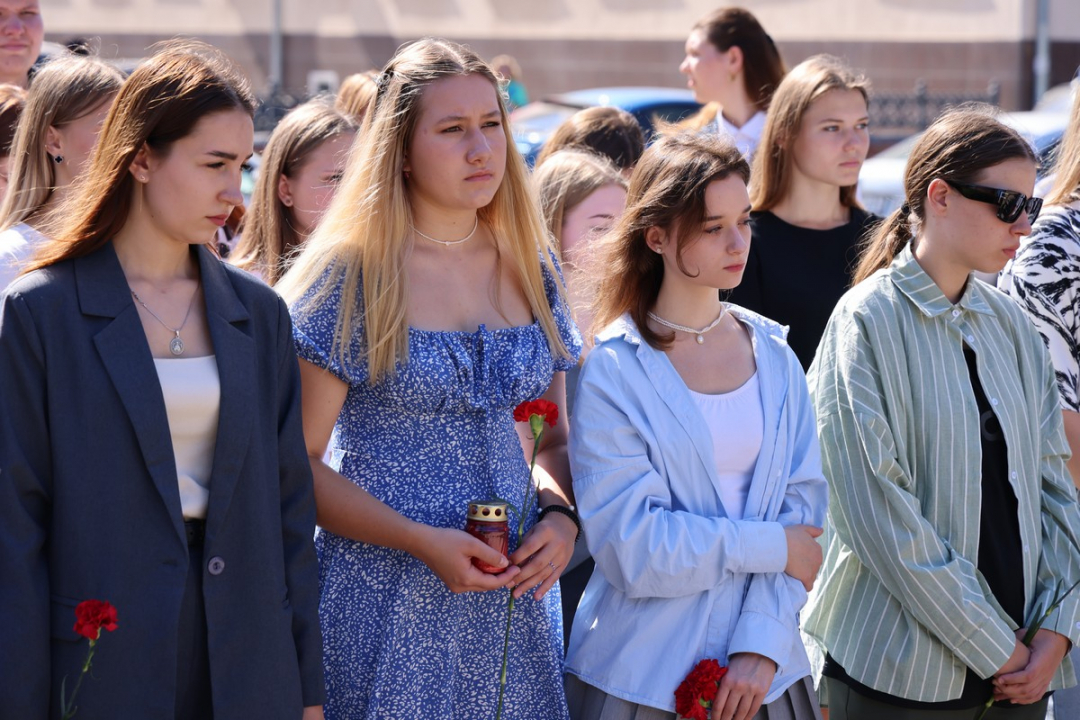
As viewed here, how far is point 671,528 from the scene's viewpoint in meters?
2.92

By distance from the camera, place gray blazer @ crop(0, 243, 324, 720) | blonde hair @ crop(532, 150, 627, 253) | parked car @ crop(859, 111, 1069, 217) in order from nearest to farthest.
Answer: gray blazer @ crop(0, 243, 324, 720)
blonde hair @ crop(532, 150, 627, 253)
parked car @ crop(859, 111, 1069, 217)

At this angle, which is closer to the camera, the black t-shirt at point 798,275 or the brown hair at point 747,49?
the black t-shirt at point 798,275

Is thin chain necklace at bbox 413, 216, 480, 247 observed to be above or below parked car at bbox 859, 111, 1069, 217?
above

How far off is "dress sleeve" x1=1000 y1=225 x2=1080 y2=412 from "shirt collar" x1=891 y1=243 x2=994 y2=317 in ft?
1.10

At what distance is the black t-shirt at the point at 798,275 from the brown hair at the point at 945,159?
2.01ft

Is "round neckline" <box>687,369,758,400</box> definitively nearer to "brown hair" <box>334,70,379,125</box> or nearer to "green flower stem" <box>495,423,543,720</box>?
"green flower stem" <box>495,423,543,720</box>

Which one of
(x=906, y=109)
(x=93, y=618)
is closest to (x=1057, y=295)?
(x=93, y=618)

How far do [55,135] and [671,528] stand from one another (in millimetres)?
1921

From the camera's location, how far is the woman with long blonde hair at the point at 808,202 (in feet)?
14.1

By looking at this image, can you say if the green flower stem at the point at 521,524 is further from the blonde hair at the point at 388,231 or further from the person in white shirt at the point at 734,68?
the person in white shirt at the point at 734,68

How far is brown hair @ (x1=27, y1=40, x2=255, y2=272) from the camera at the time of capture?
99.1 inches

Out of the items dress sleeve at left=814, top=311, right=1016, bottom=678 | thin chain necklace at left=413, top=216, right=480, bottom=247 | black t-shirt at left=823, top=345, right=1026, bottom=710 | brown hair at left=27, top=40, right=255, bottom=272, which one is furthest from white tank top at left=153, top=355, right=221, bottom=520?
black t-shirt at left=823, top=345, right=1026, bottom=710

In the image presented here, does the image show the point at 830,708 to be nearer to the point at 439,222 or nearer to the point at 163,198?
the point at 439,222

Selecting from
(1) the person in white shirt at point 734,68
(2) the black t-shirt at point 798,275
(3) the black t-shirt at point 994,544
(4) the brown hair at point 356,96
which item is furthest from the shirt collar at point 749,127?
(3) the black t-shirt at point 994,544
